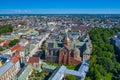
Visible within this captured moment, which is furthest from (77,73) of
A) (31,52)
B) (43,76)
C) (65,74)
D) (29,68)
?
(31,52)

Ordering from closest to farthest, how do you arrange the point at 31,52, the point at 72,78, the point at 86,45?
1. the point at 72,78
2. the point at 86,45
3. the point at 31,52

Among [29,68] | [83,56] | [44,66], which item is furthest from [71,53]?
[29,68]

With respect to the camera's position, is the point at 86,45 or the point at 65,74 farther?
the point at 86,45

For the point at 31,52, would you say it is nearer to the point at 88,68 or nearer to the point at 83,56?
the point at 83,56

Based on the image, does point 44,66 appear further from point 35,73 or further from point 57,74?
point 57,74

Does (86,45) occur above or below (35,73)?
above

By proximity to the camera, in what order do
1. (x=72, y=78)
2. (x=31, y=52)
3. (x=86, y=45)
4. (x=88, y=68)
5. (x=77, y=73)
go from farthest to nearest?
(x=31, y=52), (x=86, y=45), (x=88, y=68), (x=77, y=73), (x=72, y=78)

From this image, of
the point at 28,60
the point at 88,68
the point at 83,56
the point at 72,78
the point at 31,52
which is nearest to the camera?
the point at 72,78

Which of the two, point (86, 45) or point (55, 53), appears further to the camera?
point (86, 45)

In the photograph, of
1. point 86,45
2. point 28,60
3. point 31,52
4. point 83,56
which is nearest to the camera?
point 28,60
